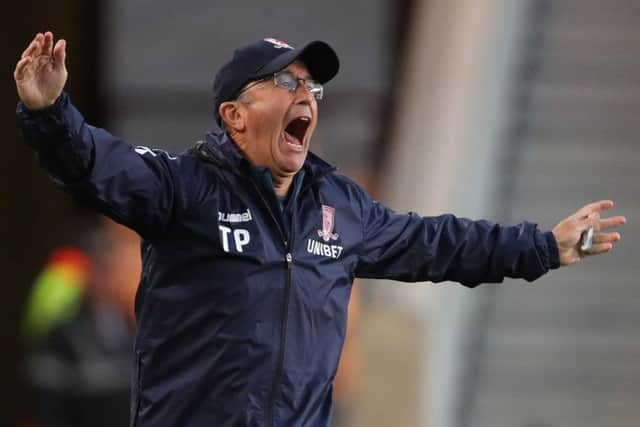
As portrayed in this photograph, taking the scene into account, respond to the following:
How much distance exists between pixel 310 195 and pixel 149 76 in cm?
1322

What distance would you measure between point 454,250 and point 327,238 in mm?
567

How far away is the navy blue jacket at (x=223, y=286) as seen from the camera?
476cm

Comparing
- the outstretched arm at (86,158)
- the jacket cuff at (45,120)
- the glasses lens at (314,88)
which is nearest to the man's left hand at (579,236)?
the glasses lens at (314,88)

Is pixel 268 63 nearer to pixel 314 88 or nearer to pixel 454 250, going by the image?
pixel 314 88

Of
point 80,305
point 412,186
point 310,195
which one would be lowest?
point 80,305

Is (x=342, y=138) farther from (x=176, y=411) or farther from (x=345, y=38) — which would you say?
(x=176, y=411)

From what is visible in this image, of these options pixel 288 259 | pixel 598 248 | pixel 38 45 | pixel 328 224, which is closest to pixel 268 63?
pixel 328 224

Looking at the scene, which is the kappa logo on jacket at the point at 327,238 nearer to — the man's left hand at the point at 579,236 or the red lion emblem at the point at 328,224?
the red lion emblem at the point at 328,224

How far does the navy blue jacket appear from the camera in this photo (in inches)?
187

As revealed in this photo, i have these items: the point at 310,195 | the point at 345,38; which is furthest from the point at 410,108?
the point at 310,195

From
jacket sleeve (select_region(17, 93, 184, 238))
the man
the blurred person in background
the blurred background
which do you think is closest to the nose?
the man

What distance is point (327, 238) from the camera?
5.07 metres

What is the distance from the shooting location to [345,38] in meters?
17.7

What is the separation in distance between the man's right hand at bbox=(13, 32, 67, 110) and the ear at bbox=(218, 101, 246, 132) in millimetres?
840
